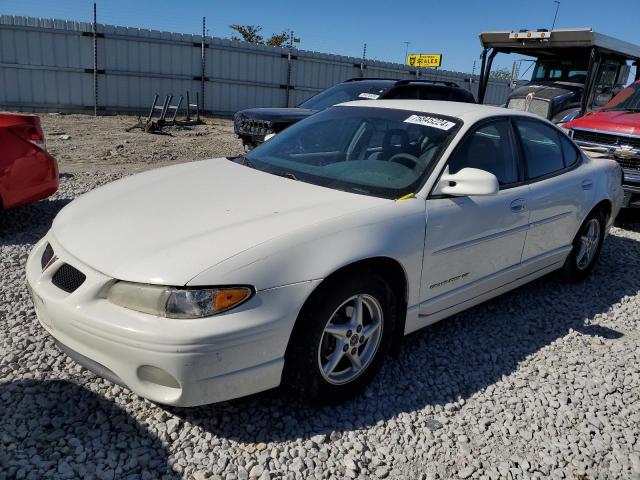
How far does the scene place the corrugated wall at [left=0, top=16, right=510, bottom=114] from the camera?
1416 centimetres

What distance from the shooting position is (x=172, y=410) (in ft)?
8.67

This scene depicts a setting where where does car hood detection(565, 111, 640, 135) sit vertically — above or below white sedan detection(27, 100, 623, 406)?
above

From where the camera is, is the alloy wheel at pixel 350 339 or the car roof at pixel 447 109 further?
the car roof at pixel 447 109

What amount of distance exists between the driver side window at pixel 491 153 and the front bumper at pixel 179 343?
4.83 ft

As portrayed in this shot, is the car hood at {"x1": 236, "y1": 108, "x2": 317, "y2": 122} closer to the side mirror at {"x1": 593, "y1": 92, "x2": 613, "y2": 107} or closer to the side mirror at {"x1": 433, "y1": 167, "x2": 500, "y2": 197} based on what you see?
the side mirror at {"x1": 593, "y1": 92, "x2": 613, "y2": 107}

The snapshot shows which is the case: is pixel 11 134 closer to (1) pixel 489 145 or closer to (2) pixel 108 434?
(2) pixel 108 434

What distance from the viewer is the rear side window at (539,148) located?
12.6ft

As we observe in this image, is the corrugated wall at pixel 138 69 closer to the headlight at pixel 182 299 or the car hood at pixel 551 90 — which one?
the car hood at pixel 551 90

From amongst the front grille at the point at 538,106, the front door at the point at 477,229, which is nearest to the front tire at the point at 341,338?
the front door at the point at 477,229

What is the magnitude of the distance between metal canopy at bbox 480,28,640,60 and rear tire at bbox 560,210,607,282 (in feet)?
15.8

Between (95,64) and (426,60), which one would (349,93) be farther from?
(426,60)

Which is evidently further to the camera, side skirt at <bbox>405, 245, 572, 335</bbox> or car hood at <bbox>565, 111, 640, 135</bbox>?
car hood at <bbox>565, 111, 640, 135</bbox>

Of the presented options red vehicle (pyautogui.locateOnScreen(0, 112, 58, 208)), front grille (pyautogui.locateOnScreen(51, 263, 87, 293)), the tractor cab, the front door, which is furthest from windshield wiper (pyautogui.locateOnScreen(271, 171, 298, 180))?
the tractor cab

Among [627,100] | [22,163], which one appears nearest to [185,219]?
[22,163]
